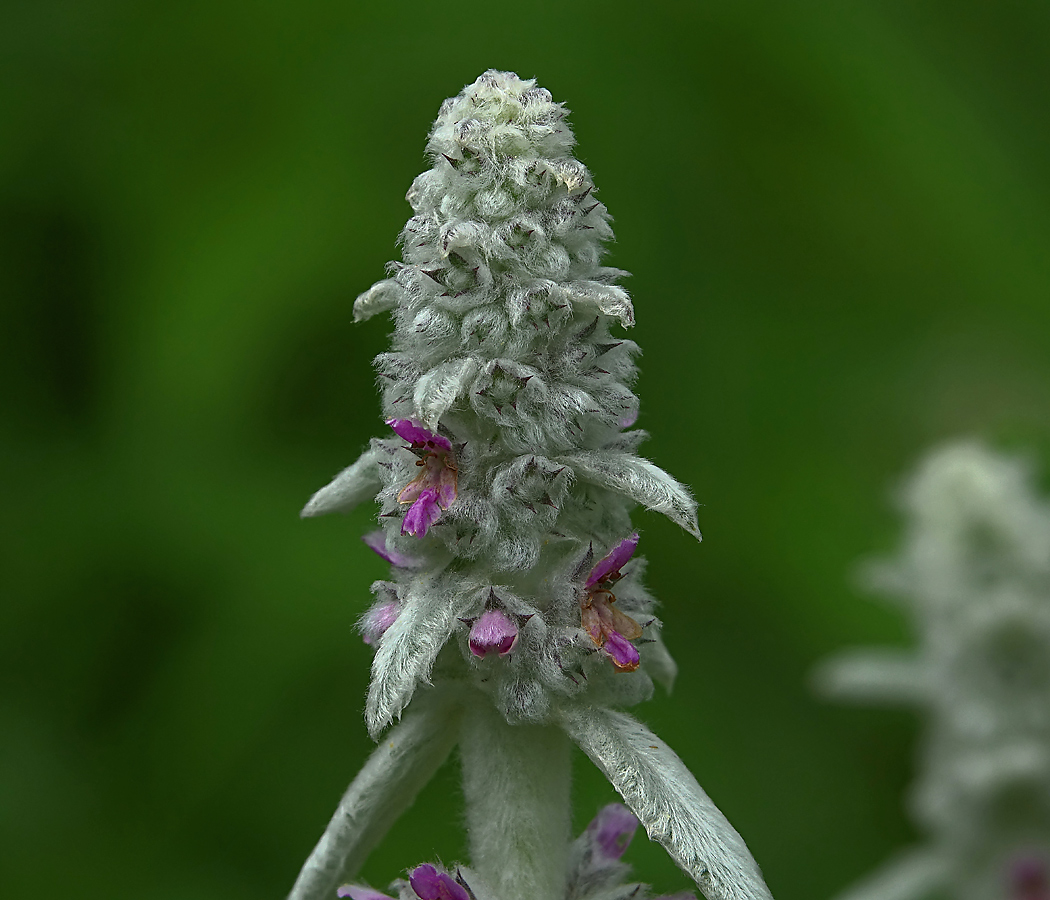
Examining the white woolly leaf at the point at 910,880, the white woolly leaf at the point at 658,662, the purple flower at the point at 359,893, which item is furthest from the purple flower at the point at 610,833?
the white woolly leaf at the point at 910,880

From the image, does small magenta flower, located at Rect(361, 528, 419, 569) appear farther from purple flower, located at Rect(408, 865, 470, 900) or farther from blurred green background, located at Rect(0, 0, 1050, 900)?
blurred green background, located at Rect(0, 0, 1050, 900)

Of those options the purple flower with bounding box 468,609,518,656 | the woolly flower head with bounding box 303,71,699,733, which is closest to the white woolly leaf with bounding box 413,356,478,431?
the woolly flower head with bounding box 303,71,699,733

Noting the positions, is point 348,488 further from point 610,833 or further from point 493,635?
point 610,833

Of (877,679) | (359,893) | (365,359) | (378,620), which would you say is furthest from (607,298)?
(365,359)

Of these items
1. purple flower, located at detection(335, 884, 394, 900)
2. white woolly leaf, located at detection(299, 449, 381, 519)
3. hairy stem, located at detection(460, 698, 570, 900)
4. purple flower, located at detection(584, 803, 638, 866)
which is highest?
white woolly leaf, located at detection(299, 449, 381, 519)

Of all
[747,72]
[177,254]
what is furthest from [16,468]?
[747,72]

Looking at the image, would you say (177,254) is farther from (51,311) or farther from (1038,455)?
(1038,455)

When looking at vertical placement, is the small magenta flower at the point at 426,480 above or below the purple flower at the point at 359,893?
above

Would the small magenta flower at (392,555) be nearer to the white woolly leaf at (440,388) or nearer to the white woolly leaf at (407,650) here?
the white woolly leaf at (407,650)
